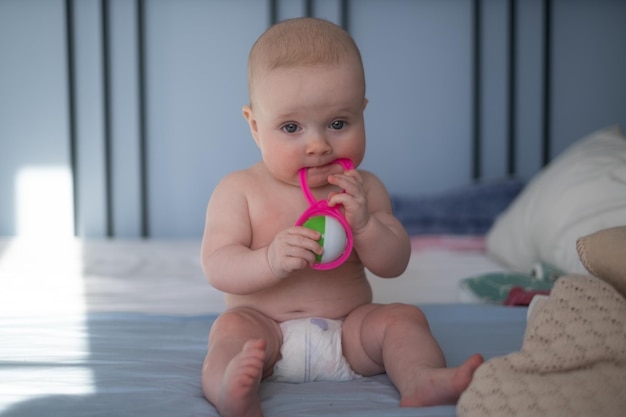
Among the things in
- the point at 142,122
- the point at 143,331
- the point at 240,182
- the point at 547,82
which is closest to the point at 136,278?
the point at 143,331

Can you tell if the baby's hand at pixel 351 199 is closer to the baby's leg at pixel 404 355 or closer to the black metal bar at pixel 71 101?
the baby's leg at pixel 404 355

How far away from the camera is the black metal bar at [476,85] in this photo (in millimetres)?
2586

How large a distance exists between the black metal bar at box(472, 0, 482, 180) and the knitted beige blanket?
183cm

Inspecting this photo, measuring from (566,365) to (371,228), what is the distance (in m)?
0.30

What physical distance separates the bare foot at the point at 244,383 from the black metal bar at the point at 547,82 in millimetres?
2035

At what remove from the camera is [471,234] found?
2.28m

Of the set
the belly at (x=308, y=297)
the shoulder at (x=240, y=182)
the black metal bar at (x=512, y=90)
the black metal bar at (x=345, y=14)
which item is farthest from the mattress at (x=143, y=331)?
the black metal bar at (x=345, y=14)

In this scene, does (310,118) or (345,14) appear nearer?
(310,118)

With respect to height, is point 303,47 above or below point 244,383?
above

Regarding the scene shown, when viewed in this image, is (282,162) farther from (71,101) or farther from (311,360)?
(71,101)

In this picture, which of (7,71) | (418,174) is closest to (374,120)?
(418,174)

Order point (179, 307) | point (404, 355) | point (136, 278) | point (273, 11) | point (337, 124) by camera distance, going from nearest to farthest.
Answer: point (404, 355) → point (337, 124) → point (179, 307) → point (136, 278) → point (273, 11)

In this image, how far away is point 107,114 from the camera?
260 centimetres

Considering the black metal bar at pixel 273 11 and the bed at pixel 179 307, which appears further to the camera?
the black metal bar at pixel 273 11
